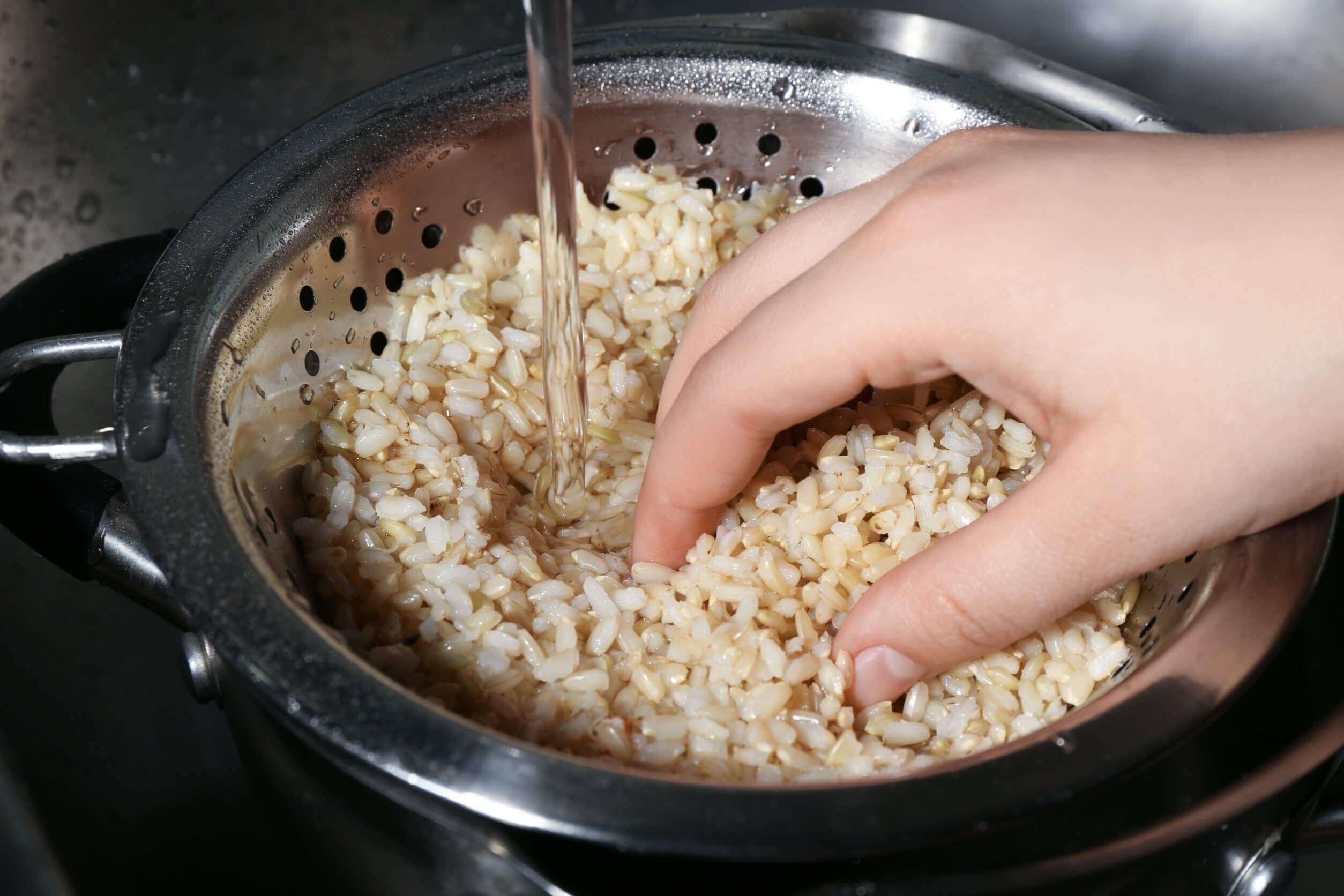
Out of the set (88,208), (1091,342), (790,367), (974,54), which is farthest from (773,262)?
(88,208)

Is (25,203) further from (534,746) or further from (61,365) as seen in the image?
(534,746)

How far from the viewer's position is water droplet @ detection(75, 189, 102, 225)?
138 centimetres

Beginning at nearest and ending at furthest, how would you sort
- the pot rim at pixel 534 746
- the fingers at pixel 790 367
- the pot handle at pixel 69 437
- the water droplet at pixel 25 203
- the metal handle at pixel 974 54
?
the pot rim at pixel 534 746 < the fingers at pixel 790 367 < the pot handle at pixel 69 437 < the metal handle at pixel 974 54 < the water droplet at pixel 25 203

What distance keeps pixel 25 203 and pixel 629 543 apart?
87cm

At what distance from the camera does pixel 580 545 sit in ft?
3.11

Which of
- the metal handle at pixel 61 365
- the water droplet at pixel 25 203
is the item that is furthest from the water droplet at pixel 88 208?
the metal handle at pixel 61 365

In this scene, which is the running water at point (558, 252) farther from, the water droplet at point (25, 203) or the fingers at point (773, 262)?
the water droplet at point (25, 203)

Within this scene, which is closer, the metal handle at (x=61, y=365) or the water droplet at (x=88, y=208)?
the metal handle at (x=61, y=365)

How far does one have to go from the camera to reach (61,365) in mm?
854

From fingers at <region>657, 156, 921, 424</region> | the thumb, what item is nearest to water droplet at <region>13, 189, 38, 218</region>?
fingers at <region>657, 156, 921, 424</region>

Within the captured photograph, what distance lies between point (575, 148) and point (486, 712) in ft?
1.72

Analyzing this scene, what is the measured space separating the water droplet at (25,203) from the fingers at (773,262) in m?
0.87

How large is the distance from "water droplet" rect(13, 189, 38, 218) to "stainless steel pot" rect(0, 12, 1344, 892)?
1.67ft

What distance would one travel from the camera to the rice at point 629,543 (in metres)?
0.77
